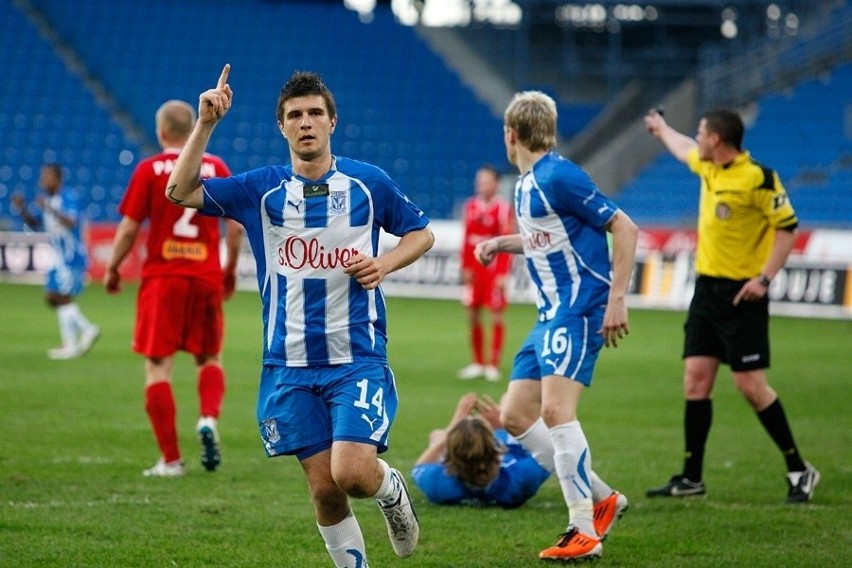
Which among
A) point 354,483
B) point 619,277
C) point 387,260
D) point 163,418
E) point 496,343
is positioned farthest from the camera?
point 496,343

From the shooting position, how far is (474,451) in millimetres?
7551

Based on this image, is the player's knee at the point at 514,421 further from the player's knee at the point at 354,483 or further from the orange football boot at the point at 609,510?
the player's knee at the point at 354,483

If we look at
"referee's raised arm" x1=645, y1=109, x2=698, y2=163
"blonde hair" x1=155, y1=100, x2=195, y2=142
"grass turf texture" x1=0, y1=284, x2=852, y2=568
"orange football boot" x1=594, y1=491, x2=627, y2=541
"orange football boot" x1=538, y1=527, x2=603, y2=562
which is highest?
"referee's raised arm" x1=645, y1=109, x2=698, y2=163

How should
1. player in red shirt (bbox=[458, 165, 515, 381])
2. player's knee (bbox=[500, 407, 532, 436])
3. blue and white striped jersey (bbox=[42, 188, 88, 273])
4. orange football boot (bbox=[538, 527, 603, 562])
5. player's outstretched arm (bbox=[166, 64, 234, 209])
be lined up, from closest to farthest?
player's outstretched arm (bbox=[166, 64, 234, 209])
orange football boot (bbox=[538, 527, 603, 562])
player's knee (bbox=[500, 407, 532, 436])
player in red shirt (bbox=[458, 165, 515, 381])
blue and white striped jersey (bbox=[42, 188, 88, 273])

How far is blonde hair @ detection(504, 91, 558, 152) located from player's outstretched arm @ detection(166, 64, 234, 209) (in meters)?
1.92

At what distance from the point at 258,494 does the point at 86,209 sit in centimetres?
2610

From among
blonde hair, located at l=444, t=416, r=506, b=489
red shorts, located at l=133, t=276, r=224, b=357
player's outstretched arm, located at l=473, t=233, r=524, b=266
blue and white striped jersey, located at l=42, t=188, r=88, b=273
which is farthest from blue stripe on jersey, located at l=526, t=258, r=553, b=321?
blue and white striped jersey, located at l=42, t=188, r=88, b=273

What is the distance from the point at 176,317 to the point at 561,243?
292 centimetres

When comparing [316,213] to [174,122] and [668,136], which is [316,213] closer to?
[174,122]

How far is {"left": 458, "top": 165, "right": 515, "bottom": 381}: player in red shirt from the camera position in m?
15.1

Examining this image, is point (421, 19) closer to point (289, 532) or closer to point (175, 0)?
point (175, 0)

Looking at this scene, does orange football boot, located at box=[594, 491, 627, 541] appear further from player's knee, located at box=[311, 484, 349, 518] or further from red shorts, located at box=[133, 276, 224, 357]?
red shorts, located at box=[133, 276, 224, 357]

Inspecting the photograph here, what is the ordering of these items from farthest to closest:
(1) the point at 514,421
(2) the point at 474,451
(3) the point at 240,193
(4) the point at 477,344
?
(4) the point at 477,344, (2) the point at 474,451, (1) the point at 514,421, (3) the point at 240,193

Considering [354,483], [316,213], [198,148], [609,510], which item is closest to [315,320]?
[316,213]
